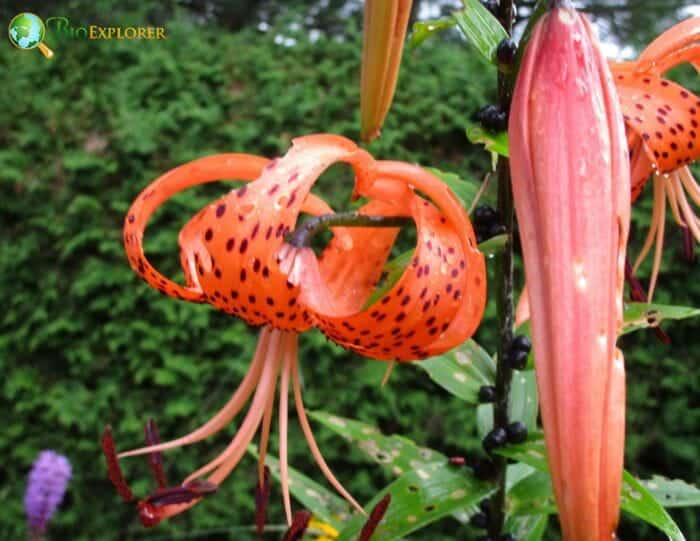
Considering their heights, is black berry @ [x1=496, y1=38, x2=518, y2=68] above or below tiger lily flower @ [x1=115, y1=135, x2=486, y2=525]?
above

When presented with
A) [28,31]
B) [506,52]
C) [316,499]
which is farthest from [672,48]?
[28,31]

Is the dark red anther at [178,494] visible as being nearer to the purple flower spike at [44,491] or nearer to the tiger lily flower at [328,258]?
the tiger lily flower at [328,258]

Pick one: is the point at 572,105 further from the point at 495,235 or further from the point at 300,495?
the point at 300,495

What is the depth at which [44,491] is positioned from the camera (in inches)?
56.4

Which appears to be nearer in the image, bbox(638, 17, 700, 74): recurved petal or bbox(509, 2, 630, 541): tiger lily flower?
bbox(509, 2, 630, 541): tiger lily flower

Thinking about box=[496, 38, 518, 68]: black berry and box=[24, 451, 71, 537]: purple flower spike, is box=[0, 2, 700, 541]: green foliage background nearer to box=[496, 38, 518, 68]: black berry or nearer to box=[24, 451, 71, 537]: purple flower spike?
box=[24, 451, 71, 537]: purple flower spike

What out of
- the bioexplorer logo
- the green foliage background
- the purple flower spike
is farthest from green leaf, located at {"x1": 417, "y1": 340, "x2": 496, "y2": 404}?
the bioexplorer logo

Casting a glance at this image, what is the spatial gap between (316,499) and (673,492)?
367 mm

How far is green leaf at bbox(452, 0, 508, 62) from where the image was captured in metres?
0.49

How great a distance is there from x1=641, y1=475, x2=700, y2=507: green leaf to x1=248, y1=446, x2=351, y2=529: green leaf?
0.31 meters

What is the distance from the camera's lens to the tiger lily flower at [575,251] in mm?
289

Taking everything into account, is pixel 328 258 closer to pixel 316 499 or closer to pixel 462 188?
pixel 462 188

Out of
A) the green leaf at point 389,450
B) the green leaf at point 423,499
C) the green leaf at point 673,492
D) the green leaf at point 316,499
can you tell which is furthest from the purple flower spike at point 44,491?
the green leaf at point 673,492

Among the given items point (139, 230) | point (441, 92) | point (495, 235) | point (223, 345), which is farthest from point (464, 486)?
point (441, 92)
